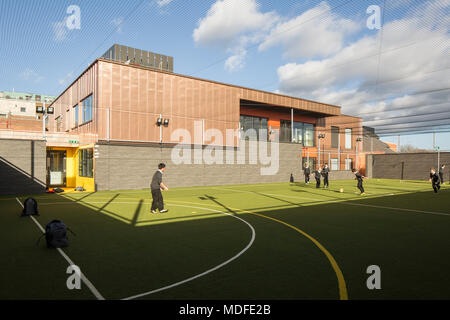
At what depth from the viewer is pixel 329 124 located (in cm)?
4225

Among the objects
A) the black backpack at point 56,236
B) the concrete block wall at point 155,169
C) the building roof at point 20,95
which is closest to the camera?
the black backpack at point 56,236

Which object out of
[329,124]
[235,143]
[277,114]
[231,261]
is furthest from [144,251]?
[329,124]

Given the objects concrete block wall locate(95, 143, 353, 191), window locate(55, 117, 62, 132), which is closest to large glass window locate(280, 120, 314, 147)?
concrete block wall locate(95, 143, 353, 191)

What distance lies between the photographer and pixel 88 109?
77.6 feet

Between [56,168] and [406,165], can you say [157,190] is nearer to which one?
[56,168]

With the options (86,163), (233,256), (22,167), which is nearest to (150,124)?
(86,163)

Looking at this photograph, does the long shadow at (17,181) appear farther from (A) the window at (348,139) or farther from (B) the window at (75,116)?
(A) the window at (348,139)

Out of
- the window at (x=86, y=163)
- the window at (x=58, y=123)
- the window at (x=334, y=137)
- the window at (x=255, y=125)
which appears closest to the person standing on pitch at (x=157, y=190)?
the window at (x=86, y=163)

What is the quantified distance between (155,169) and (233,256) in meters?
18.3

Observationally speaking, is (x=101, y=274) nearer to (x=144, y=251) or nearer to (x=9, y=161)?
(x=144, y=251)

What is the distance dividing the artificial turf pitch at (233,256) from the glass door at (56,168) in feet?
43.1

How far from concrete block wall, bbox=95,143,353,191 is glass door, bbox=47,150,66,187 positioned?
17.6 ft

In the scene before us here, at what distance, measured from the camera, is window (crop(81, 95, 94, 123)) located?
22.9 meters

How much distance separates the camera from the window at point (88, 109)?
900 inches
